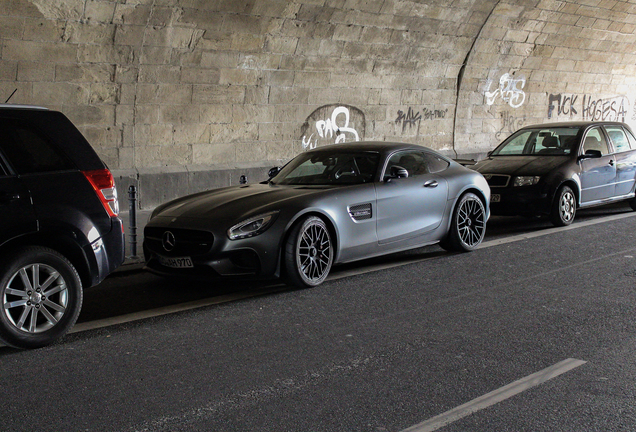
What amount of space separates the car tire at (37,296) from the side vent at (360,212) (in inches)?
121

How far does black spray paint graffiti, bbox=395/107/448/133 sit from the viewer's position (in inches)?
662

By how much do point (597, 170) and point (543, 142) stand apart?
98 centimetres

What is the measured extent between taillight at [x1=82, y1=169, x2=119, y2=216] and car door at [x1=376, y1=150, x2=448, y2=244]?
10.1 ft

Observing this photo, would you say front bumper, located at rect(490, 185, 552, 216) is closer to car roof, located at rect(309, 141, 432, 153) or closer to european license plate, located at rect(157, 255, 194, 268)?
car roof, located at rect(309, 141, 432, 153)

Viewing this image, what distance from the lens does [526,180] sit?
10828 mm

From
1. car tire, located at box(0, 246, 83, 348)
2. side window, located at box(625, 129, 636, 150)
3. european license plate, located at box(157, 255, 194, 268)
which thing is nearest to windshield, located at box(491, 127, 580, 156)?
side window, located at box(625, 129, 636, 150)

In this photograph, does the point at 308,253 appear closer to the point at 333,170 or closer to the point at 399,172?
the point at 333,170

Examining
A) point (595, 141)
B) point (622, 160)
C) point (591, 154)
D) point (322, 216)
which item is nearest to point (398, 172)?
point (322, 216)

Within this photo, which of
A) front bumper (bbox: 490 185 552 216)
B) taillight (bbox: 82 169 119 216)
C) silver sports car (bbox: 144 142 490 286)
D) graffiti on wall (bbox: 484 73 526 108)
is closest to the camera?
taillight (bbox: 82 169 119 216)

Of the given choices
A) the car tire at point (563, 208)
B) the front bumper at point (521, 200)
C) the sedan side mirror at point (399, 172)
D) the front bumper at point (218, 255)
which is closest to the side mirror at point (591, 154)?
the car tire at point (563, 208)

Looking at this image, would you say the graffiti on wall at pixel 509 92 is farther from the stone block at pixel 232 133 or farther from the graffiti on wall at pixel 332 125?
the stone block at pixel 232 133

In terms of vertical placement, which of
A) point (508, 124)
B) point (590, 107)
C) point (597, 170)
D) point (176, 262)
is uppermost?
point (590, 107)

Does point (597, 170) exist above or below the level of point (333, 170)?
below

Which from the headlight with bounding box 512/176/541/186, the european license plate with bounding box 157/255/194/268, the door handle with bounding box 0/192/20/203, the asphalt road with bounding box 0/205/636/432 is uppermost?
the door handle with bounding box 0/192/20/203
